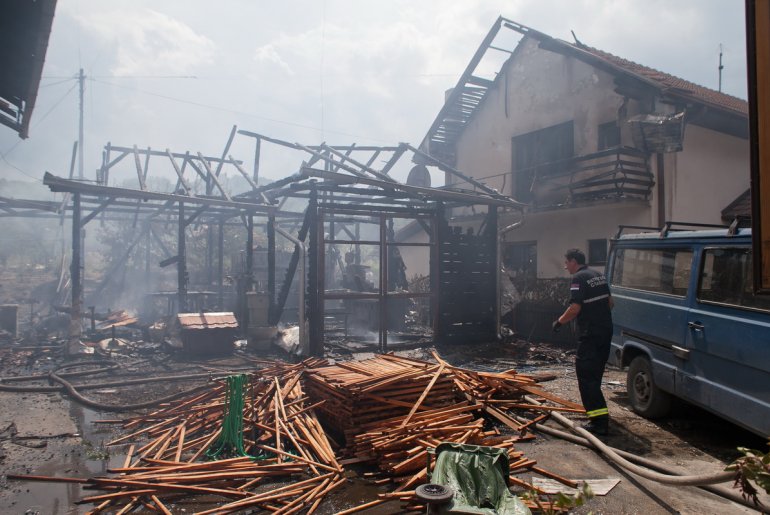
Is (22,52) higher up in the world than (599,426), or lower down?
higher up

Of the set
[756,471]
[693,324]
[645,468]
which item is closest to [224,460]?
[645,468]

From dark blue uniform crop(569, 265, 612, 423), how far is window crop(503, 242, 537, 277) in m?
8.91

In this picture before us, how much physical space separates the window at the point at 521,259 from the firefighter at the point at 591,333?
891 cm

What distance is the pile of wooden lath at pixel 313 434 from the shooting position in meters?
4.21

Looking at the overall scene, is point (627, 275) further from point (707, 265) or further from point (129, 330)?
point (129, 330)

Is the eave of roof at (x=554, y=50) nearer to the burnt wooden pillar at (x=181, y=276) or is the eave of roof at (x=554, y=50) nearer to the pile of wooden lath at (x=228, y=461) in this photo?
the burnt wooden pillar at (x=181, y=276)

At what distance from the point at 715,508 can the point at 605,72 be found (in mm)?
12954

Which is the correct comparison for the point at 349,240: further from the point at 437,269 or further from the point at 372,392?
the point at 372,392

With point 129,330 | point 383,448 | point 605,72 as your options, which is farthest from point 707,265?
point 129,330

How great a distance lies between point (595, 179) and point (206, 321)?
1024 centimetres

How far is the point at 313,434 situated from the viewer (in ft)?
17.6

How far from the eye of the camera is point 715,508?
3971 mm

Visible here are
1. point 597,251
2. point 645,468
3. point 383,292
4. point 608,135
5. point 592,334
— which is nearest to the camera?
point 645,468

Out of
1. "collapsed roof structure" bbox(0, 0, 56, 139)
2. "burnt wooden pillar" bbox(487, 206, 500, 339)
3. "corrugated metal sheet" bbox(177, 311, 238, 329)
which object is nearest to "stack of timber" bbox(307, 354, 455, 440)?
"collapsed roof structure" bbox(0, 0, 56, 139)
